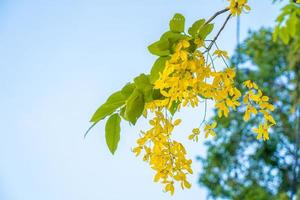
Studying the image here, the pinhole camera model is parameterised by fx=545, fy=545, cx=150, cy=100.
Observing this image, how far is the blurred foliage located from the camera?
7031mm

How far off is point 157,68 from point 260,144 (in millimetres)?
6919

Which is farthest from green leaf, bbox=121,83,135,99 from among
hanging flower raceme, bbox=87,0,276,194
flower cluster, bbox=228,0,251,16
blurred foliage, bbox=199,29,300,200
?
blurred foliage, bbox=199,29,300,200

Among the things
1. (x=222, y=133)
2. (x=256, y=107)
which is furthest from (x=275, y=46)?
(x=256, y=107)

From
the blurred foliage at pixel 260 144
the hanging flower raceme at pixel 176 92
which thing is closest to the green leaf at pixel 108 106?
the hanging flower raceme at pixel 176 92

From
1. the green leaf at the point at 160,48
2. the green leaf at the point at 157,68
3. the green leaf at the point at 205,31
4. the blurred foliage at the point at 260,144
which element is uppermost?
the blurred foliage at the point at 260,144

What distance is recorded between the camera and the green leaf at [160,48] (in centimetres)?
66

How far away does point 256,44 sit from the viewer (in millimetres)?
A: 7516

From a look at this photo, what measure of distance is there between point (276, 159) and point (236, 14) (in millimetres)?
6842

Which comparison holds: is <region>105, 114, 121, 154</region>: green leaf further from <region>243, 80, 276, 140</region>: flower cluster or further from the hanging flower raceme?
<region>243, 80, 276, 140</region>: flower cluster

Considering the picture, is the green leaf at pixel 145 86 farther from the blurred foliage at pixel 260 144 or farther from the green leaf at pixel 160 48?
A: the blurred foliage at pixel 260 144

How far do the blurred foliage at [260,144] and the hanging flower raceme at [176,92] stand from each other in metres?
6.32

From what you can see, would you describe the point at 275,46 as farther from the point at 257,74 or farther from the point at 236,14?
the point at 236,14

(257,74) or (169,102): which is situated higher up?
(257,74)

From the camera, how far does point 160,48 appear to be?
66 centimetres
